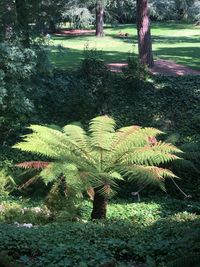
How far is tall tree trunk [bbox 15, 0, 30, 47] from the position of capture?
1173cm

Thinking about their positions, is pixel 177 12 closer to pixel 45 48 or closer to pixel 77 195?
pixel 45 48

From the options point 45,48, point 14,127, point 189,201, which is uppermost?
point 45,48

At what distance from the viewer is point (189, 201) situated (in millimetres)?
9906

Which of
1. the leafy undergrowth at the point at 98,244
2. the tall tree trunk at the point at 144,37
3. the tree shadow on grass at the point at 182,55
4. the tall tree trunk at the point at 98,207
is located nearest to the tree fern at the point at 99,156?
the tall tree trunk at the point at 98,207

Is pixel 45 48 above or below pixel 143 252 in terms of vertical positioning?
above

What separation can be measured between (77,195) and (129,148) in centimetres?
144

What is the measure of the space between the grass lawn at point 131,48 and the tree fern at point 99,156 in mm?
4459

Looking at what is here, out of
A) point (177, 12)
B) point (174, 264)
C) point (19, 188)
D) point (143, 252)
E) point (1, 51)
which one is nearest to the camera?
point (174, 264)

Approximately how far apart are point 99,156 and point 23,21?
5075 mm

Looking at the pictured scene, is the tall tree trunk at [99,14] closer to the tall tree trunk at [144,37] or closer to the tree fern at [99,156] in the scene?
the tall tree trunk at [144,37]

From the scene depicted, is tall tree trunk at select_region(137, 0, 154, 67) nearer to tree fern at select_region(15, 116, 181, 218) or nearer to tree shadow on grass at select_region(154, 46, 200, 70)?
tree shadow on grass at select_region(154, 46, 200, 70)

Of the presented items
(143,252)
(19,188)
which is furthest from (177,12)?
(143,252)

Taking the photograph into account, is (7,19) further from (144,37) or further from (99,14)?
(99,14)

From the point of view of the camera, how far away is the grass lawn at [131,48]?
63.1 ft
